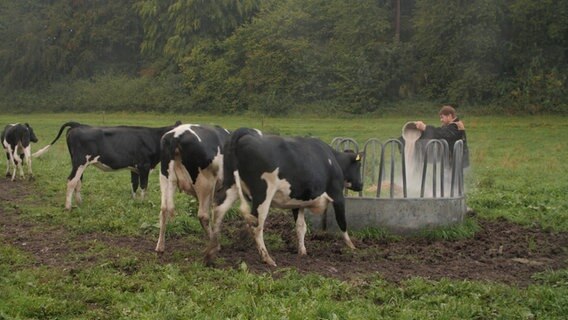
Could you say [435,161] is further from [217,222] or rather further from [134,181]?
[134,181]

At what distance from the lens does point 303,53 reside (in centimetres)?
4566

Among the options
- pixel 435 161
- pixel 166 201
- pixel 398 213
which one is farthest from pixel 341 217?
pixel 166 201

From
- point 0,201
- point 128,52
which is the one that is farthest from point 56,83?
point 0,201

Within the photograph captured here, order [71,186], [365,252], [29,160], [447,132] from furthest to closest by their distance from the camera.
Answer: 1. [29,160]
2. [71,186]
3. [447,132]
4. [365,252]

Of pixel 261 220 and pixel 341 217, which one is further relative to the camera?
pixel 341 217

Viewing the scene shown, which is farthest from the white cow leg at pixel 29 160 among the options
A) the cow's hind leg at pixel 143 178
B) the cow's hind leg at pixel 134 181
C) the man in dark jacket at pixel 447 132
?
the man in dark jacket at pixel 447 132

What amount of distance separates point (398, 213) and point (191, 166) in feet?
10.4

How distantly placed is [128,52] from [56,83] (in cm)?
640

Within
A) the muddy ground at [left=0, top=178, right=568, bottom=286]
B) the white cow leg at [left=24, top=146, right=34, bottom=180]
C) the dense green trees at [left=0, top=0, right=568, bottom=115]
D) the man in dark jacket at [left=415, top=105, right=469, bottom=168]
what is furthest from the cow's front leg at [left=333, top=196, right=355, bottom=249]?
the dense green trees at [left=0, top=0, right=568, bottom=115]

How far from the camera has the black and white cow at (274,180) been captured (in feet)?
29.1

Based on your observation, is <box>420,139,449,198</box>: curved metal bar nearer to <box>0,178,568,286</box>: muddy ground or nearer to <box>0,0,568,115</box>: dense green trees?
<box>0,178,568,286</box>: muddy ground

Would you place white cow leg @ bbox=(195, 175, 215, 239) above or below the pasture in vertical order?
above

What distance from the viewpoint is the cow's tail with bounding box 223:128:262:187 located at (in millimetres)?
8914

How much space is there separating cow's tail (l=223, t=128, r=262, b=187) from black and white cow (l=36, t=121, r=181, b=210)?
488 centimetres
